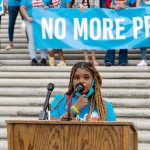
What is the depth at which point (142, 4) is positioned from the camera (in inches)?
440

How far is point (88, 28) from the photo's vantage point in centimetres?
1110

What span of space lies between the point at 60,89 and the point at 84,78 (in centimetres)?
480

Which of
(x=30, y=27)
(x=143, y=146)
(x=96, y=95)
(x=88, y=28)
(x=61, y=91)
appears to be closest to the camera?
(x=96, y=95)

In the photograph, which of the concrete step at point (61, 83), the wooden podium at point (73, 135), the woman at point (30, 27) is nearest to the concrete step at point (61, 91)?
the concrete step at point (61, 83)

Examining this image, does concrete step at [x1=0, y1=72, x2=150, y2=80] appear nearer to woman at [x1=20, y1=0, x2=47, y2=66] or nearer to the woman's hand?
woman at [x1=20, y1=0, x2=47, y2=66]

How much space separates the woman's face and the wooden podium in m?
0.76

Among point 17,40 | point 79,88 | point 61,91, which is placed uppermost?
point 79,88

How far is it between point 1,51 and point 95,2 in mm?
2131

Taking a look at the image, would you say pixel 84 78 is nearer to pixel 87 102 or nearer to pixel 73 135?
pixel 87 102

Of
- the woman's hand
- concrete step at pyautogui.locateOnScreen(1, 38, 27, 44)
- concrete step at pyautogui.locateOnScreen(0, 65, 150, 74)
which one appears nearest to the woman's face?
the woman's hand

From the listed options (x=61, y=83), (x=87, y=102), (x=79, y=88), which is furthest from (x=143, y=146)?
(x=79, y=88)

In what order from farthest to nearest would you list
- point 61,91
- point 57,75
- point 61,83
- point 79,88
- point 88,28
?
1. point 88,28
2. point 57,75
3. point 61,83
4. point 61,91
5. point 79,88

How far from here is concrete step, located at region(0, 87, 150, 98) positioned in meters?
9.62

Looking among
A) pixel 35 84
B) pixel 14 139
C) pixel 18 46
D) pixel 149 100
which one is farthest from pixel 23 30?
pixel 14 139
